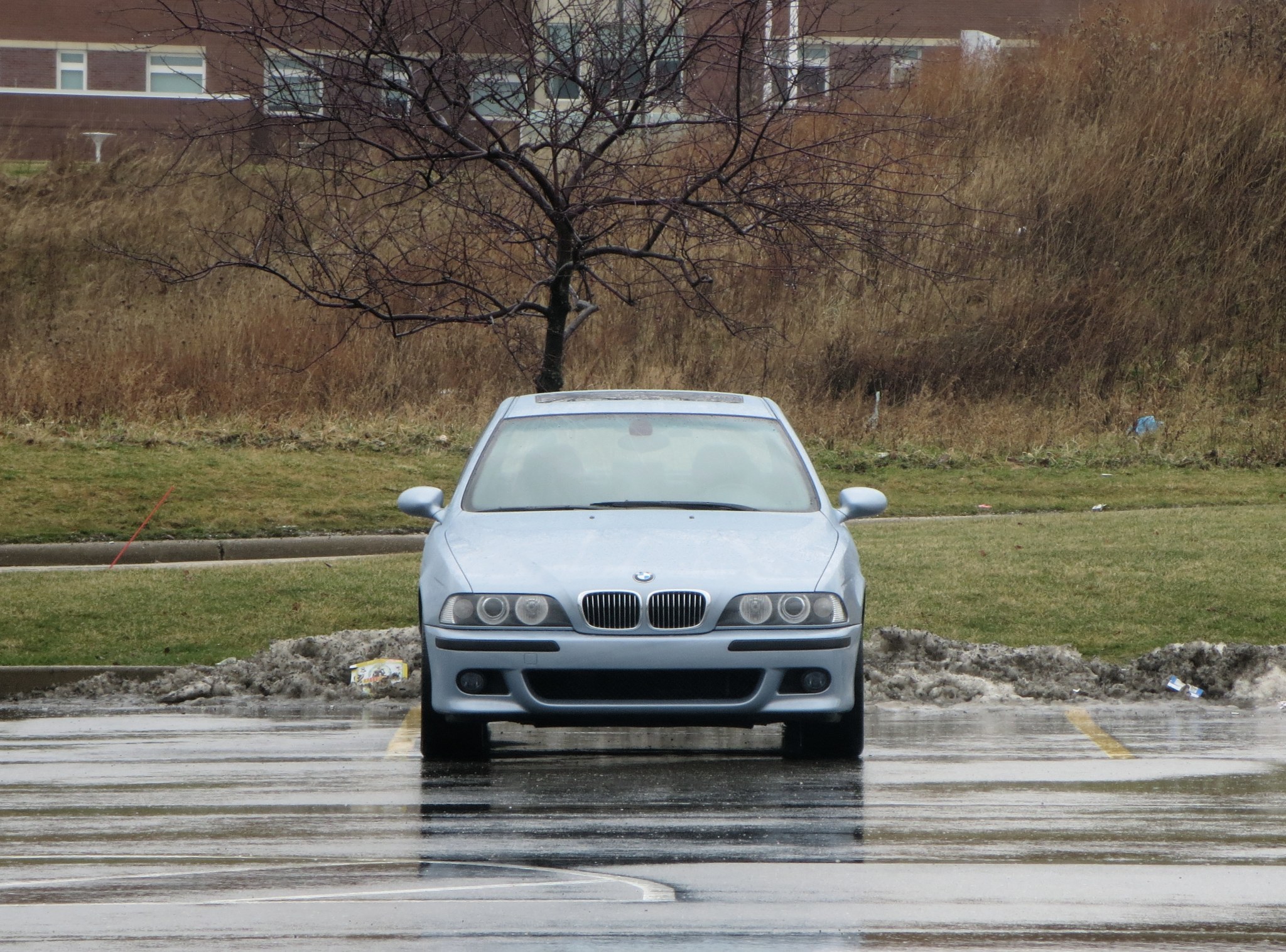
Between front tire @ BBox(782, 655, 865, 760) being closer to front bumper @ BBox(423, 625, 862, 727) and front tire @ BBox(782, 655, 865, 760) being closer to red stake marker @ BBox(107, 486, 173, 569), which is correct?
front bumper @ BBox(423, 625, 862, 727)

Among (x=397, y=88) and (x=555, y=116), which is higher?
(x=397, y=88)

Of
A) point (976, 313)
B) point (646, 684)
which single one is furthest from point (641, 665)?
point (976, 313)

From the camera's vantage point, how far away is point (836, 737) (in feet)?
26.1

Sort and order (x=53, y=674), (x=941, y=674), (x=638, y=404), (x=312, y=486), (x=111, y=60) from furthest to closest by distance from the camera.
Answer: (x=111, y=60)
(x=312, y=486)
(x=53, y=674)
(x=941, y=674)
(x=638, y=404)

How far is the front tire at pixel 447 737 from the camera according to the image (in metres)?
7.73

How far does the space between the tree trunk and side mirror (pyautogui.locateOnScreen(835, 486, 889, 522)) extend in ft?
18.2

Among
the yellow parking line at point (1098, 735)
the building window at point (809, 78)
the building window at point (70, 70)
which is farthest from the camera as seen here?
the building window at point (70, 70)

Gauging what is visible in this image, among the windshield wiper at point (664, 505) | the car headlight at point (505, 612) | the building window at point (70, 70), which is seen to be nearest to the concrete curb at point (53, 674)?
the windshield wiper at point (664, 505)

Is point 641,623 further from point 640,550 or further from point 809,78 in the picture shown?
point 809,78

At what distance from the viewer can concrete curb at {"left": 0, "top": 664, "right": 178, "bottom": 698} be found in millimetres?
10953

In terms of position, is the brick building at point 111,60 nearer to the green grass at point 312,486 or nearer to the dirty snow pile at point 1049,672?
the green grass at point 312,486

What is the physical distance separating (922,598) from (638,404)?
4.40m

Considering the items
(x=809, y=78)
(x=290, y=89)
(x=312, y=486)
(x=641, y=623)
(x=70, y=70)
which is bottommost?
(x=312, y=486)

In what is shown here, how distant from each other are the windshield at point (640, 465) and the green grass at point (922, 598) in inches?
140
